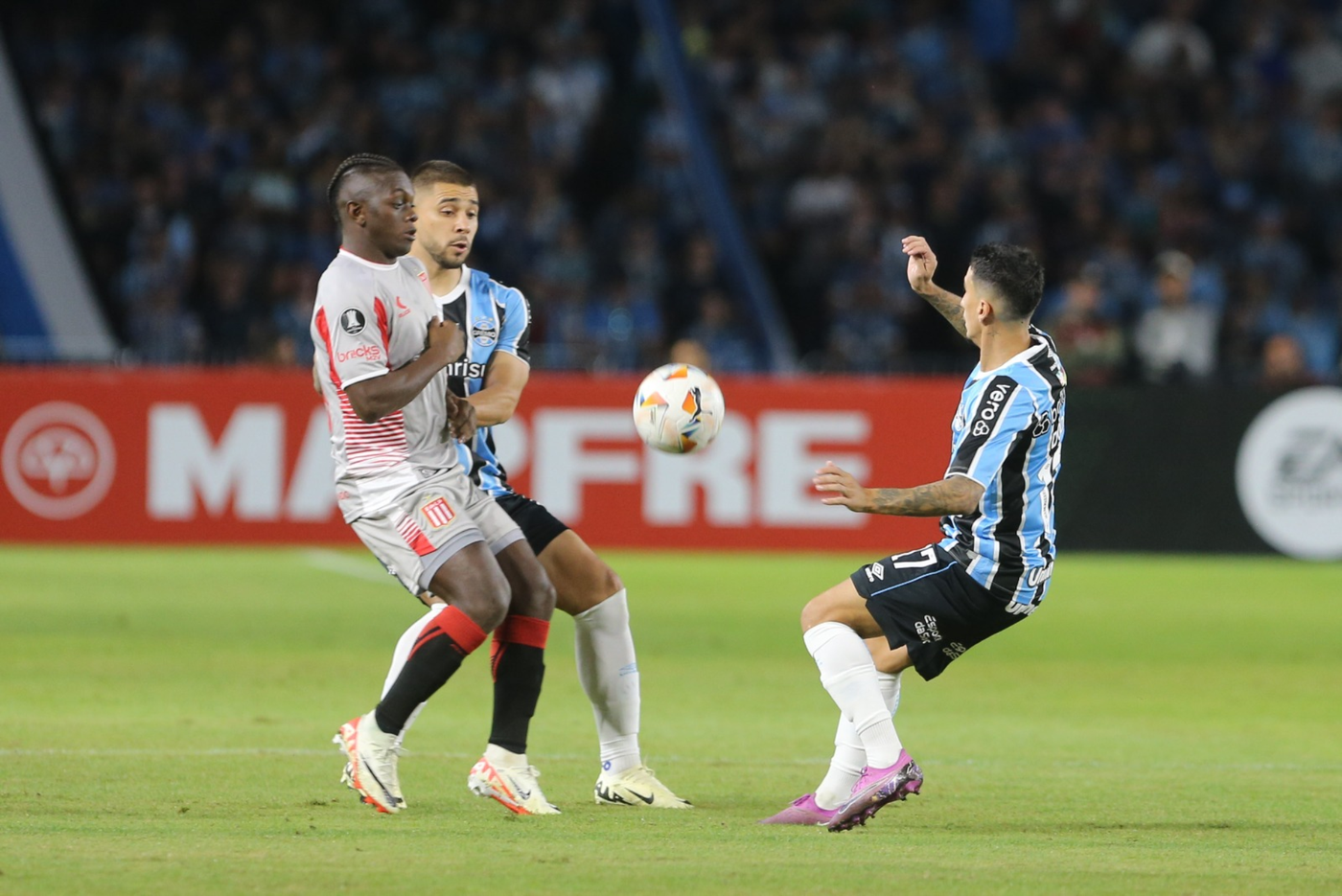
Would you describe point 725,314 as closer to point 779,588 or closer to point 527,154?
point 527,154

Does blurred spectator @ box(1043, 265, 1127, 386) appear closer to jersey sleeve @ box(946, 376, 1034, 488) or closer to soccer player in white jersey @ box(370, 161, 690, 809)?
soccer player in white jersey @ box(370, 161, 690, 809)

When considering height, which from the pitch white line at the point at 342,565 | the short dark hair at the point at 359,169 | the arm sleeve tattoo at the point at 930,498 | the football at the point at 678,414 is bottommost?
the pitch white line at the point at 342,565

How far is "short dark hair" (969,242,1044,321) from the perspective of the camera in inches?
261

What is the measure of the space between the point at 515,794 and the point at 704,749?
1953 mm

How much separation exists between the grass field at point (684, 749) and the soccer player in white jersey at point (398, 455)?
29 centimetres

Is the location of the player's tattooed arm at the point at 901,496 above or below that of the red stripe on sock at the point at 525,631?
above

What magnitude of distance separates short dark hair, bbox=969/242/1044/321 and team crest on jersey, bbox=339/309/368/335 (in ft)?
6.77

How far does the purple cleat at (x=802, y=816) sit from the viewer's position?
662 centimetres

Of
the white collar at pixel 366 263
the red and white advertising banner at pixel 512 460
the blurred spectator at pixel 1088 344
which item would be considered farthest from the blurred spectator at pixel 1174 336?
the white collar at pixel 366 263

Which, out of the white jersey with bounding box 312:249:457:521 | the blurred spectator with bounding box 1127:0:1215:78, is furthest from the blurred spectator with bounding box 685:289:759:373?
the white jersey with bounding box 312:249:457:521

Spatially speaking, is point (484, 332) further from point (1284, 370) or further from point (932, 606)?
point (1284, 370)

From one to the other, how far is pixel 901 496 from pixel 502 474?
1.81m

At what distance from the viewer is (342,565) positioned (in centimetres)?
1720

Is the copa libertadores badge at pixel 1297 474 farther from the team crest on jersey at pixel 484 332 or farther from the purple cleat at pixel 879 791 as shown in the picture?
the purple cleat at pixel 879 791
